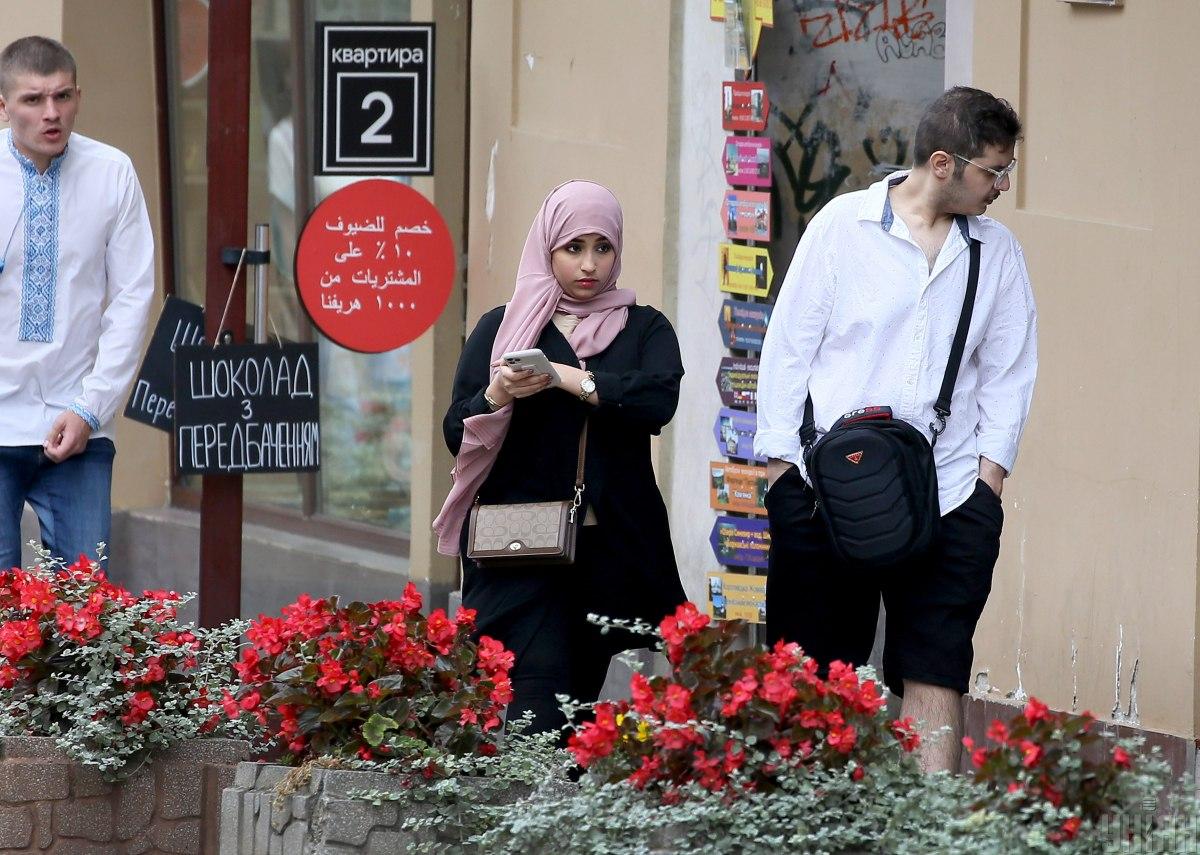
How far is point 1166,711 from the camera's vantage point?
20.7 ft

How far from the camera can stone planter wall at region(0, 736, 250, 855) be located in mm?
5195

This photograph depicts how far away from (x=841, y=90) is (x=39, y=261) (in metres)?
2.89

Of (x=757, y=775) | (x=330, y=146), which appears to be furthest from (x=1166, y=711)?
(x=330, y=146)

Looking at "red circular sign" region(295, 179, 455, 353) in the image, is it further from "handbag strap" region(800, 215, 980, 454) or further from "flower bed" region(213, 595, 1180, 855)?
"handbag strap" region(800, 215, 980, 454)

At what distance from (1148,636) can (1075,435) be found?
65cm

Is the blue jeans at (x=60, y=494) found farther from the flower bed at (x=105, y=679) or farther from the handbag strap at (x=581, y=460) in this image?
the handbag strap at (x=581, y=460)

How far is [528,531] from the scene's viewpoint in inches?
215

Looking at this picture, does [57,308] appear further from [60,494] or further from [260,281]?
[260,281]

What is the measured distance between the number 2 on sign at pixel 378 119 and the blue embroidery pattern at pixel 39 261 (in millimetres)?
1983

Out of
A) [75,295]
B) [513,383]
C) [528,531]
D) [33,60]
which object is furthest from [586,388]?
[33,60]

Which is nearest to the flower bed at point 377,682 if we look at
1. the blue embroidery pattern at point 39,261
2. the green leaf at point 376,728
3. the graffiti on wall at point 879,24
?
the green leaf at point 376,728

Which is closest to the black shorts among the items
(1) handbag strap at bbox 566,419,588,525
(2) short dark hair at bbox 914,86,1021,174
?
(1) handbag strap at bbox 566,419,588,525

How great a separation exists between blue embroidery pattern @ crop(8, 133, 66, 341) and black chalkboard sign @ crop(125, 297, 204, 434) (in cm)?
65

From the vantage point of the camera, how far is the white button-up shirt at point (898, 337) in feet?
17.3
